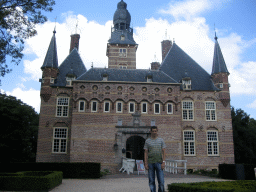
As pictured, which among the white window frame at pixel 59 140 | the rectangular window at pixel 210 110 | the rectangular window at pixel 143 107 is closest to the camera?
the white window frame at pixel 59 140

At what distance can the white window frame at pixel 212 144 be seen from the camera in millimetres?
24922

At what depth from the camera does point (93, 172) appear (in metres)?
17.4

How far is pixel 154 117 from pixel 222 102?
7777 mm

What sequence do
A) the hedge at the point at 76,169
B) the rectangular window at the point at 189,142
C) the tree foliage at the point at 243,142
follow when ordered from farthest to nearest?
the tree foliage at the point at 243,142 < the rectangular window at the point at 189,142 < the hedge at the point at 76,169

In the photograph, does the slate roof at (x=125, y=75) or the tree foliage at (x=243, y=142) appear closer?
the slate roof at (x=125, y=75)

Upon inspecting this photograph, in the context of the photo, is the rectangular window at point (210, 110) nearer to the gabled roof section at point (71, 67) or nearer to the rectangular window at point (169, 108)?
the rectangular window at point (169, 108)

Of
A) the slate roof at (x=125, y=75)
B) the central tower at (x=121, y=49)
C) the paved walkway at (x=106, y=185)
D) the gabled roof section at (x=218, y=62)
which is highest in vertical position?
the central tower at (x=121, y=49)

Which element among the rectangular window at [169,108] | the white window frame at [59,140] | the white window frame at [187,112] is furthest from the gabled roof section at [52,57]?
the white window frame at [187,112]

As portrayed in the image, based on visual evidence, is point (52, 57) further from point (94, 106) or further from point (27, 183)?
point (27, 183)

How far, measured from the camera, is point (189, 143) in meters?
25.0

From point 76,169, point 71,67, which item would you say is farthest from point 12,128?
point 76,169

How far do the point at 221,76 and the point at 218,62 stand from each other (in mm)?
1797

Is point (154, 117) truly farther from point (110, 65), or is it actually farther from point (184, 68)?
point (110, 65)

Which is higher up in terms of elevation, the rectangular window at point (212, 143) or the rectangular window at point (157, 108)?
the rectangular window at point (157, 108)
